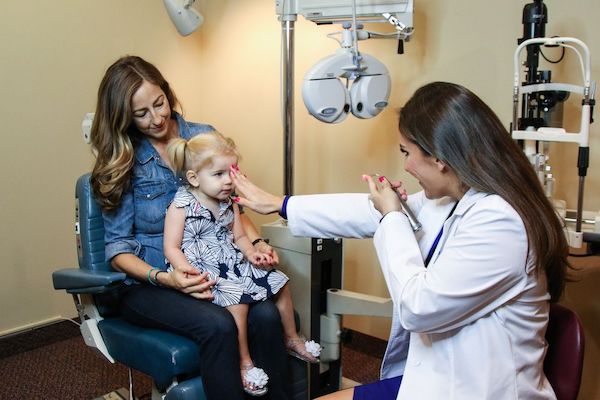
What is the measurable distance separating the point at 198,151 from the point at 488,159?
949mm

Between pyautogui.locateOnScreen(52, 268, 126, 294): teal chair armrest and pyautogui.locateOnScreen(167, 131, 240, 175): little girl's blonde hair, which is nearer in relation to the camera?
pyautogui.locateOnScreen(52, 268, 126, 294): teal chair armrest

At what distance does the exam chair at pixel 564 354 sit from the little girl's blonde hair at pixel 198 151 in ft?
3.42

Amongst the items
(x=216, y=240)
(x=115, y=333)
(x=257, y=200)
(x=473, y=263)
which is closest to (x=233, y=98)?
(x=216, y=240)

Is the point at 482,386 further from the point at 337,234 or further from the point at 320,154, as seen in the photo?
the point at 320,154

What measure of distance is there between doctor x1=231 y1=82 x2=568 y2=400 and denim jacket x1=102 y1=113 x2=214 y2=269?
0.88 meters

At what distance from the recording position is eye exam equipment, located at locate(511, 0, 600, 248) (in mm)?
1741

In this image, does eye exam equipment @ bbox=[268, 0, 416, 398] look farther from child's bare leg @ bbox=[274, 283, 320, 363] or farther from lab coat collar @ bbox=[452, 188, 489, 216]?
lab coat collar @ bbox=[452, 188, 489, 216]

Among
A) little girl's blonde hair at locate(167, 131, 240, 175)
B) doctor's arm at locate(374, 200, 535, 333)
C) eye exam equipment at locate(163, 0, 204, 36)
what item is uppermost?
eye exam equipment at locate(163, 0, 204, 36)

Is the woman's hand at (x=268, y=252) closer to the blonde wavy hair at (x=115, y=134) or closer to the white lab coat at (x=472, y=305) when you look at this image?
the blonde wavy hair at (x=115, y=134)

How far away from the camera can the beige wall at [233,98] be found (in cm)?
232

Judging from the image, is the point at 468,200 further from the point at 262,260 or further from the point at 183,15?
the point at 183,15

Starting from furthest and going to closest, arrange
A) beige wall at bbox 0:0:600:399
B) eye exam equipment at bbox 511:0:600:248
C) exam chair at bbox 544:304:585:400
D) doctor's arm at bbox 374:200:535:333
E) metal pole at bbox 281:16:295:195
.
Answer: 1. beige wall at bbox 0:0:600:399
2. metal pole at bbox 281:16:295:195
3. eye exam equipment at bbox 511:0:600:248
4. exam chair at bbox 544:304:585:400
5. doctor's arm at bbox 374:200:535:333

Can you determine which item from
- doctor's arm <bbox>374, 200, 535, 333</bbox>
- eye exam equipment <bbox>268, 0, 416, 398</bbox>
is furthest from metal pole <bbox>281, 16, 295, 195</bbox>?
doctor's arm <bbox>374, 200, 535, 333</bbox>

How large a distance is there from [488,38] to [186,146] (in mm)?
1266
